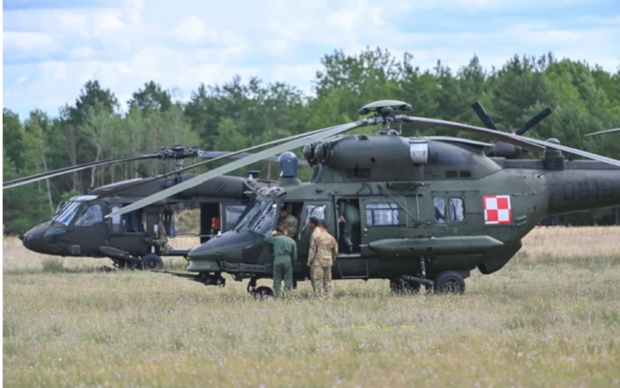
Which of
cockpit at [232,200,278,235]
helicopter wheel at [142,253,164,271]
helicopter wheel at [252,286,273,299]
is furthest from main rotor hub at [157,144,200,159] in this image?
helicopter wheel at [252,286,273,299]

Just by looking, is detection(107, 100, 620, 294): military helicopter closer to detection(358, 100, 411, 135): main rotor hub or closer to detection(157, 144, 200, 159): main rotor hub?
detection(358, 100, 411, 135): main rotor hub

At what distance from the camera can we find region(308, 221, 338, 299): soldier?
585 inches

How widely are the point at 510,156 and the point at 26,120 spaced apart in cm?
8196

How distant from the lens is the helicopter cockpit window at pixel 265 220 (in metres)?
15.4

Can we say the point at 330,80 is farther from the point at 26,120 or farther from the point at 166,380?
the point at 166,380

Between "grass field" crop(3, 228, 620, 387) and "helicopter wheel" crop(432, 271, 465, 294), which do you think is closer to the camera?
"grass field" crop(3, 228, 620, 387)

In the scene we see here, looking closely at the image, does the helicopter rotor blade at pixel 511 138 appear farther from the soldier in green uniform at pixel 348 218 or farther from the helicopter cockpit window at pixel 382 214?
the soldier in green uniform at pixel 348 218

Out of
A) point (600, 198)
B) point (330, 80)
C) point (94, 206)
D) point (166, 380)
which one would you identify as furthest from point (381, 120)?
point (330, 80)

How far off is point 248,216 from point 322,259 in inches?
63.0

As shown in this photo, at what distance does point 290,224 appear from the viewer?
50.8ft

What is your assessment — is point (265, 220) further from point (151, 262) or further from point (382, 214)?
point (151, 262)

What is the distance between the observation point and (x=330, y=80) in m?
93.2

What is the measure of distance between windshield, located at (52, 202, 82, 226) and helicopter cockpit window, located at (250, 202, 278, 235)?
983cm

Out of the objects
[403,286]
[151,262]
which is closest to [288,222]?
[403,286]
